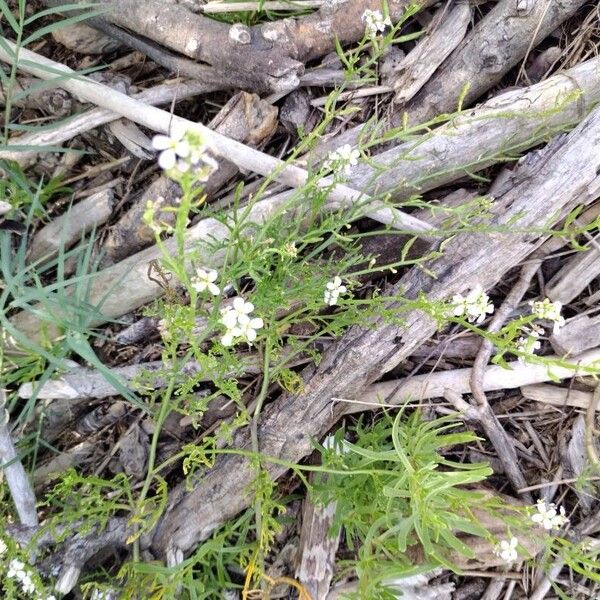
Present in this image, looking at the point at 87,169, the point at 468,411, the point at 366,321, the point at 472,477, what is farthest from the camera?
the point at 87,169

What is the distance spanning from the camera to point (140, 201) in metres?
2.58

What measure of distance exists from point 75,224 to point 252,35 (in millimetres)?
1070

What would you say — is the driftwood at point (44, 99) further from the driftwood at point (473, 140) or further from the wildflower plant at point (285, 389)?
the driftwood at point (473, 140)

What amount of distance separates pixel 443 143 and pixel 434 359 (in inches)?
34.4

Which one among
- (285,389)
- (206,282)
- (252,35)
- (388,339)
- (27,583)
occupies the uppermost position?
(252,35)

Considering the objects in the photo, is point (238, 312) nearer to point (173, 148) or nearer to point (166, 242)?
point (173, 148)

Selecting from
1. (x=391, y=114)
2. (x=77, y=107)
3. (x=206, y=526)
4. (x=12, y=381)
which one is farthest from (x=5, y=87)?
(x=206, y=526)

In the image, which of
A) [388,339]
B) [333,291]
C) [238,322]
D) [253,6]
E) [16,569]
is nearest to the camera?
[238,322]

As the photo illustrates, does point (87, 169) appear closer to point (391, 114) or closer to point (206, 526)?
point (391, 114)

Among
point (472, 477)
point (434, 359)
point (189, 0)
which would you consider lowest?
point (434, 359)

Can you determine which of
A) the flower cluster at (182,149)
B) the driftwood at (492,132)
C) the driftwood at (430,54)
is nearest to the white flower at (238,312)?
the flower cluster at (182,149)

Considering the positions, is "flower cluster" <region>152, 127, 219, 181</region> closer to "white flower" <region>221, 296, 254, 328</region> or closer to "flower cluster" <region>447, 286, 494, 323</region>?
"white flower" <region>221, 296, 254, 328</region>

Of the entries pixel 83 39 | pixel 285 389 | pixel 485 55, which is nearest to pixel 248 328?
pixel 285 389

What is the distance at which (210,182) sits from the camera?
99.5 inches
